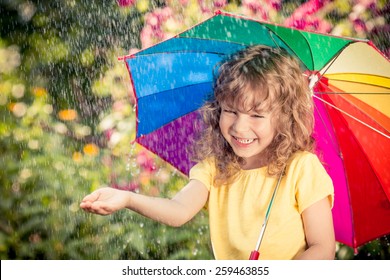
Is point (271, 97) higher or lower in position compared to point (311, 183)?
higher

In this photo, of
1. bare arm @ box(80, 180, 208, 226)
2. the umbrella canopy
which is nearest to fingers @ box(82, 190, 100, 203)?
bare arm @ box(80, 180, 208, 226)

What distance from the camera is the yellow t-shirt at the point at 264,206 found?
2225 mm

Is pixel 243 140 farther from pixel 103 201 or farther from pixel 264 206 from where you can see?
pixel 103 201

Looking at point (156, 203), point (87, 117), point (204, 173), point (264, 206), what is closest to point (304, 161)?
point (264, 206)

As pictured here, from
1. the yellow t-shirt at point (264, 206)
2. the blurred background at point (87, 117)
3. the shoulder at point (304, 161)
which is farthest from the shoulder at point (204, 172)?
the blurred background at point (87, 117)

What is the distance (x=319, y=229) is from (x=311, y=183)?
0.15m

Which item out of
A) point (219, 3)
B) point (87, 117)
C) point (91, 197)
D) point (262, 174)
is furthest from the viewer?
point (87, 117)

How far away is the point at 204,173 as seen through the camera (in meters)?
2.35

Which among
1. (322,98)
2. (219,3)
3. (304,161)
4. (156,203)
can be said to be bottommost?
(156,203)

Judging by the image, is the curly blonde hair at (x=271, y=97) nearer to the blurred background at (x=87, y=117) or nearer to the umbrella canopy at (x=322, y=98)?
the umbrella canopy at (x=322, y=98)
